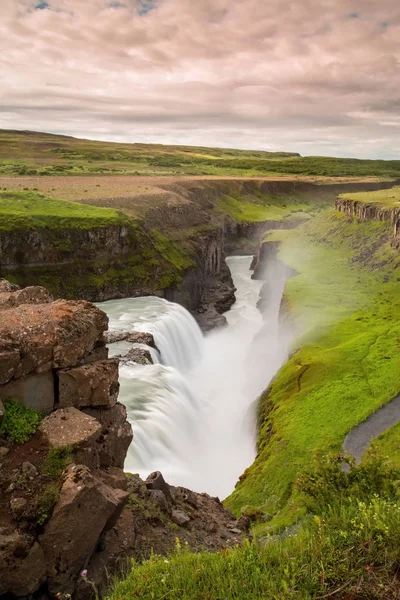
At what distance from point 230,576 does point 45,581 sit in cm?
577

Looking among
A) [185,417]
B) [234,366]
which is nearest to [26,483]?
[185,417]

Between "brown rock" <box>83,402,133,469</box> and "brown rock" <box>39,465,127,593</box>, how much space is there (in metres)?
3.55

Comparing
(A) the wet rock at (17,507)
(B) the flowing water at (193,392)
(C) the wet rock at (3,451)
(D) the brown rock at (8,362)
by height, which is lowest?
(B) the flowing water at (193,392)

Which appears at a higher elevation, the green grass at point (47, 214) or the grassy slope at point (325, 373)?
the green grass at point (47, 214)

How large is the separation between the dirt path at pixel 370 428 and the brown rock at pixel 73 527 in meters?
22.5

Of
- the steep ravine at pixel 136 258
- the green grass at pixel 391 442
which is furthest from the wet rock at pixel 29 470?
the steep ravine at pixel 136 258

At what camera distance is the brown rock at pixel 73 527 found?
1440cm

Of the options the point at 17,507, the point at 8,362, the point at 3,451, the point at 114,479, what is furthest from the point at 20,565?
the point at 8,362

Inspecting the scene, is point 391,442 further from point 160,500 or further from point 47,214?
point 47,214

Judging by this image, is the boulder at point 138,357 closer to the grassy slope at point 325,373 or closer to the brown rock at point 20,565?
the grassy slope at point 325,373

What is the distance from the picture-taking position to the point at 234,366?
6488cm

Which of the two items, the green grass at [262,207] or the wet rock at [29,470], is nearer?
the wet rock at [29,470]

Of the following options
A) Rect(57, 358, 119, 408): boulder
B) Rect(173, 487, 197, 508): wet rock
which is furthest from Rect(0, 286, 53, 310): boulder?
Rect(173, 487, 197, 508): wet rock

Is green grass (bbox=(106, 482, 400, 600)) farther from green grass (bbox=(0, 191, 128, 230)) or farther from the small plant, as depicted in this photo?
green grass (bbox=(0, 191, 128, 230))
